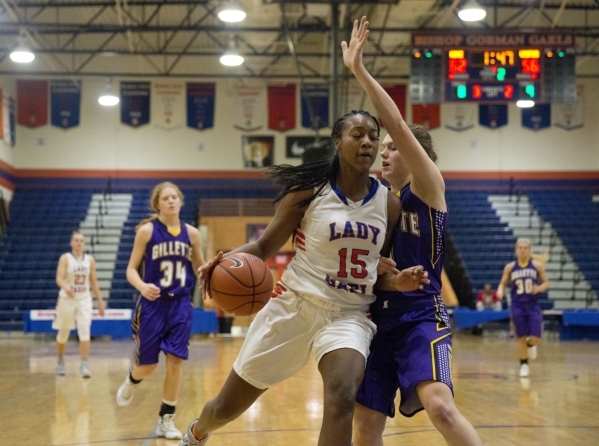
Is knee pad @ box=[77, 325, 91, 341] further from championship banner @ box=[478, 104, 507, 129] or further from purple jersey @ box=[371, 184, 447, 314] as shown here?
championship banner @ box=[478, 104, 507, 129]

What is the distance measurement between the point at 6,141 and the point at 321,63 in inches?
365

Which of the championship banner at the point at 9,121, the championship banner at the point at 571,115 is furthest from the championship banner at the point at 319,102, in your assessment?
the championship banner at the point at 9,121

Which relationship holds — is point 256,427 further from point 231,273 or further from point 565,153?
point 565,153

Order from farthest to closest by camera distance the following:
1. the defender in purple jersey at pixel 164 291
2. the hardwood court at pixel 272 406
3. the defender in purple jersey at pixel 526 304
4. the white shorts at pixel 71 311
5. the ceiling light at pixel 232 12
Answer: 1. the ceiling light at pixel 232 12
2. the white shorts at pixel 71 311
3. the defender in purple jersey at pixel 526 304
4. the defender in purple jersey at pixel 164 291
5. the hardwood court at pixel 272 406

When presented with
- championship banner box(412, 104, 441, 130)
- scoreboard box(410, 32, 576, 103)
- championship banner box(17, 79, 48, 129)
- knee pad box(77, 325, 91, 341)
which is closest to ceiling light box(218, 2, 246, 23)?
scoreboard box(410, 32, 576, 103)

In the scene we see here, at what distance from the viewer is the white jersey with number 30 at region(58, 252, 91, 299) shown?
1064 centimetres

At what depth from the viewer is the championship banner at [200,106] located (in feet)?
83.1

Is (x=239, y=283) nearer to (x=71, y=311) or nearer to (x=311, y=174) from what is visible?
(x=311, y=174)

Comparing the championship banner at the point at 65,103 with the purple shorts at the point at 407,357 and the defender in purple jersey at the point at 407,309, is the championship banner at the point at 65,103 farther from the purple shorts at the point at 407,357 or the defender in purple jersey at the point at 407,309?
the purple shorts at the point at 407,357

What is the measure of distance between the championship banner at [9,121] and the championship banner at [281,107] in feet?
24.2

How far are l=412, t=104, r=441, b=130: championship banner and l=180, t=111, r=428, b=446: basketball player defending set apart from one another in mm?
21375

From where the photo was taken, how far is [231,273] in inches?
154

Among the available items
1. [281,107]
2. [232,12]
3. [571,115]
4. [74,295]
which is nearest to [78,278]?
[74,295]

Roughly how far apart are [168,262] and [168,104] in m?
19.6
